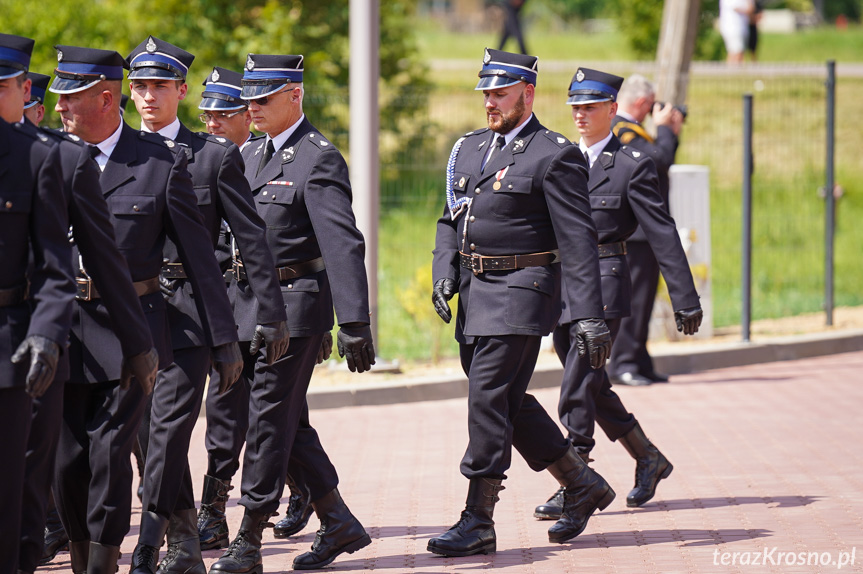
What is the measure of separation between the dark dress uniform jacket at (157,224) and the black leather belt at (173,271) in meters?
0.30

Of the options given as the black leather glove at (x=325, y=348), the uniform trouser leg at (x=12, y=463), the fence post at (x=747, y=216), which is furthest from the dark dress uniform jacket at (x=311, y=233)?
the fence post at (x=747, y=216)

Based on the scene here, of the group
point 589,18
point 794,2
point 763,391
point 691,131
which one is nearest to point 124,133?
point 763,391

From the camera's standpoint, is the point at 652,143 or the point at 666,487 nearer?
the point at 666,487

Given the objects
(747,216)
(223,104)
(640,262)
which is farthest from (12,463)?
(747,216)

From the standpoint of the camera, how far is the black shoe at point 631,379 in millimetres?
10156

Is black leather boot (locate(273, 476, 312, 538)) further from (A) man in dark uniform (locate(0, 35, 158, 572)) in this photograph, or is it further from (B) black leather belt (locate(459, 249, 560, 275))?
(A) man in dark uniform (locate(0, 35, 158, 572))

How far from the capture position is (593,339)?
227 inches

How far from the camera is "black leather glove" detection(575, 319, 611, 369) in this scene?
18.9 ft

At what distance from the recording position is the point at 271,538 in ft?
20.5

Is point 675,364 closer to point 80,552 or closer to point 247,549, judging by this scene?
point 247,549

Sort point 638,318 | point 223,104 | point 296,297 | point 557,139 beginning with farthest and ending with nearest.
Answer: point 638,318 < point 223,104 < point 557,139 < point 296,297

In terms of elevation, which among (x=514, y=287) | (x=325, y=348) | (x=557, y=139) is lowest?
(x=325, y=348)

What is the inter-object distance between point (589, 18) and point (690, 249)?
156 ft

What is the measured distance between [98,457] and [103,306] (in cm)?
52
